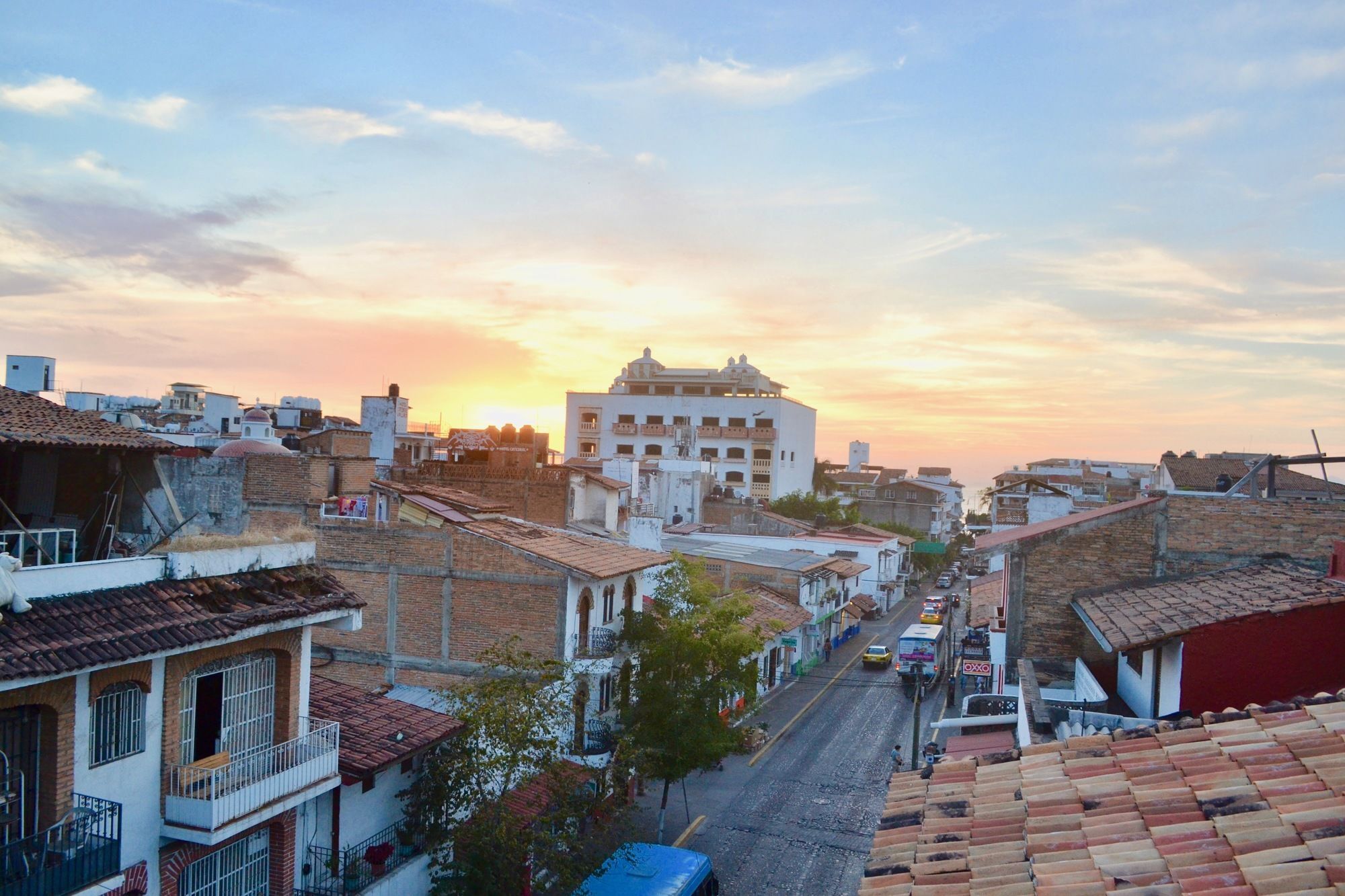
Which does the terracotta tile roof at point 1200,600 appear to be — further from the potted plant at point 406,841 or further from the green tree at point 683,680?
the potted plant at point 406,841

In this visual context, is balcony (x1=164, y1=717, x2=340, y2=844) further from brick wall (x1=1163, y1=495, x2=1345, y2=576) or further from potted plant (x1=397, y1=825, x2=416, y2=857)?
brick wall (x1=1163, y1=495, x2=1345, y2=576)

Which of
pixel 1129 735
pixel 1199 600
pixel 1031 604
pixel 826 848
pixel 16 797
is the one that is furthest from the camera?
pixel 826 848

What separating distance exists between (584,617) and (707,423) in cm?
7267

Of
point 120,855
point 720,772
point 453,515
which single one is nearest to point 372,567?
point 453,515

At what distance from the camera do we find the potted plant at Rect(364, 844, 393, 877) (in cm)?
1817

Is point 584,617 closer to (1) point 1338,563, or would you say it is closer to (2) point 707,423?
(1) point 1338,563

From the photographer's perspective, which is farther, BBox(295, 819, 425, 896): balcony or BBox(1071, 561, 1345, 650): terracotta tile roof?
BBox(295, 819, 425, 896): balcony

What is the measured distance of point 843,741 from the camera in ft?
121

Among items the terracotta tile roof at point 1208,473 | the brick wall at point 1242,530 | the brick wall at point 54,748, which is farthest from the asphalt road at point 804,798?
the terracotta tile roof at point 1208,473

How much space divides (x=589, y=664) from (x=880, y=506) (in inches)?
3473

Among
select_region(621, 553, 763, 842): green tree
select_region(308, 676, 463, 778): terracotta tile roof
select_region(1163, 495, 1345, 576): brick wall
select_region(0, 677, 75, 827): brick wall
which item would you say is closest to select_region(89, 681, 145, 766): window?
select_region(0, 677, 75, 827): brick wall

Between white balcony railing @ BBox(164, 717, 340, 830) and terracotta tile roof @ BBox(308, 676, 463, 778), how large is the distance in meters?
0.73

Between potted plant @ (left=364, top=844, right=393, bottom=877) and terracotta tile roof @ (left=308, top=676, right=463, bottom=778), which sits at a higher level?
terracotta tile roof @ (left=308, top=676, right=463, bottom=778)

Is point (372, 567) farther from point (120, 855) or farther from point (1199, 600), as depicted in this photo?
point (1199, 600)
